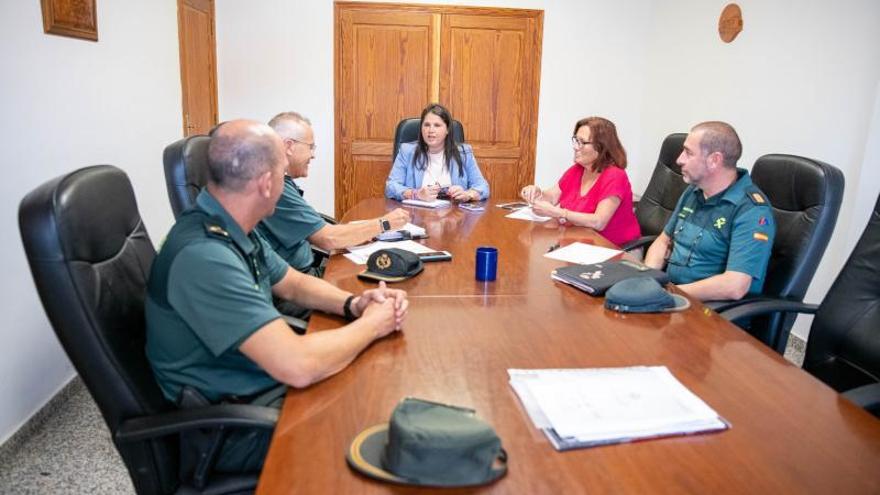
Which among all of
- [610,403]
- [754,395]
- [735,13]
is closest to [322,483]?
[610,403]

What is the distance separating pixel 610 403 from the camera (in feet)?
A: 3.88

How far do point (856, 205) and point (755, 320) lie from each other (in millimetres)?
1378

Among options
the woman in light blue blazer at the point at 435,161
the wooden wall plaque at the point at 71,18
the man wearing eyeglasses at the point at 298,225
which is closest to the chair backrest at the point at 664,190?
the woman in light blue blazer at the point at 435,161

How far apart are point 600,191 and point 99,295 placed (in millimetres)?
2339

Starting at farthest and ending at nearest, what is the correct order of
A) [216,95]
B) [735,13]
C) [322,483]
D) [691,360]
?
[216,95]
[735,13]
[691,360]
[322,483]

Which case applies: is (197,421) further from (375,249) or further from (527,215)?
(527,215)

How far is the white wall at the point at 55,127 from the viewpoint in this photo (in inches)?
90.3

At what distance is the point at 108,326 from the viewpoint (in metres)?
1.29

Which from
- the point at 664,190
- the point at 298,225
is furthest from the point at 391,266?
the point at 664,190

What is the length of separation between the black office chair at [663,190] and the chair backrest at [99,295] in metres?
2.49

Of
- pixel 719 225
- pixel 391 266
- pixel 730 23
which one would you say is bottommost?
pixel 391 266

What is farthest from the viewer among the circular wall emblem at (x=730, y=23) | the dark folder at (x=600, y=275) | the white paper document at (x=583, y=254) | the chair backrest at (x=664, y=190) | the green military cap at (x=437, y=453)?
the circular wall emblem at (x=730, y=23)

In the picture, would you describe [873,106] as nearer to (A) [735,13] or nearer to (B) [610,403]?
(A) [735,13]

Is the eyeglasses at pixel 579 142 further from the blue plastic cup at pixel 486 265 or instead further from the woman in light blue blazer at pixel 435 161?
the blue plastic cup at pixel 486 265
